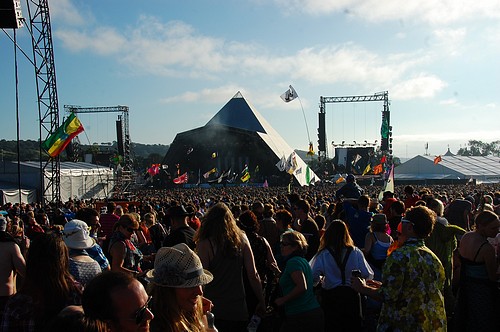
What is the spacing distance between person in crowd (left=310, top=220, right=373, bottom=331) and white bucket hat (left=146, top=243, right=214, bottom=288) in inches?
84.2

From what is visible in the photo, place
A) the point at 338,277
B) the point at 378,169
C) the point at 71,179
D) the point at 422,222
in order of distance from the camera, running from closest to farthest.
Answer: the point at 422,222 < the point at 338,277 < the point at 71,179 < the point at 378,169

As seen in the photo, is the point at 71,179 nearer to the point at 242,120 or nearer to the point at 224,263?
the point at 224,263

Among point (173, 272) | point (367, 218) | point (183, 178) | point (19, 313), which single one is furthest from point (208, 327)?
point (183, 178)

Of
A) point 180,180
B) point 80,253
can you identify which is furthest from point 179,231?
point 180,180

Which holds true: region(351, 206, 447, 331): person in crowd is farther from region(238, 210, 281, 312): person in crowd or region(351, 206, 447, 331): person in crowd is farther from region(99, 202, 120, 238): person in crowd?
region(99, 202, 120, 238): person in crowd

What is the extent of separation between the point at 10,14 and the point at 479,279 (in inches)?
569

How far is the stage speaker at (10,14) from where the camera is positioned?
1480cm

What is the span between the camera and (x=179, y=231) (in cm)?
493

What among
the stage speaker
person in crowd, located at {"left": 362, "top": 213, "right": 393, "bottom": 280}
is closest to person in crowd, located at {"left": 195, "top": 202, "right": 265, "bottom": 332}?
person in crowd, located at {"left": 362, "top": 213, "right": 393, "bottom": 280}

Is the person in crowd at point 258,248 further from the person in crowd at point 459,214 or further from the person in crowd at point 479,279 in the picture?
the person in crowd at point 459,214

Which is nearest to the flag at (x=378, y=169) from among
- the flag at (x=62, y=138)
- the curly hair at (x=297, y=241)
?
the flag at (x=62, y=138)

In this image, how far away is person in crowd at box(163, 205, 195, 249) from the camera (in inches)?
192

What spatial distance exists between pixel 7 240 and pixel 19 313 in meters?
1.63

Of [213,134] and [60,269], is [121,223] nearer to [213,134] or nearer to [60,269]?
[60,269]
